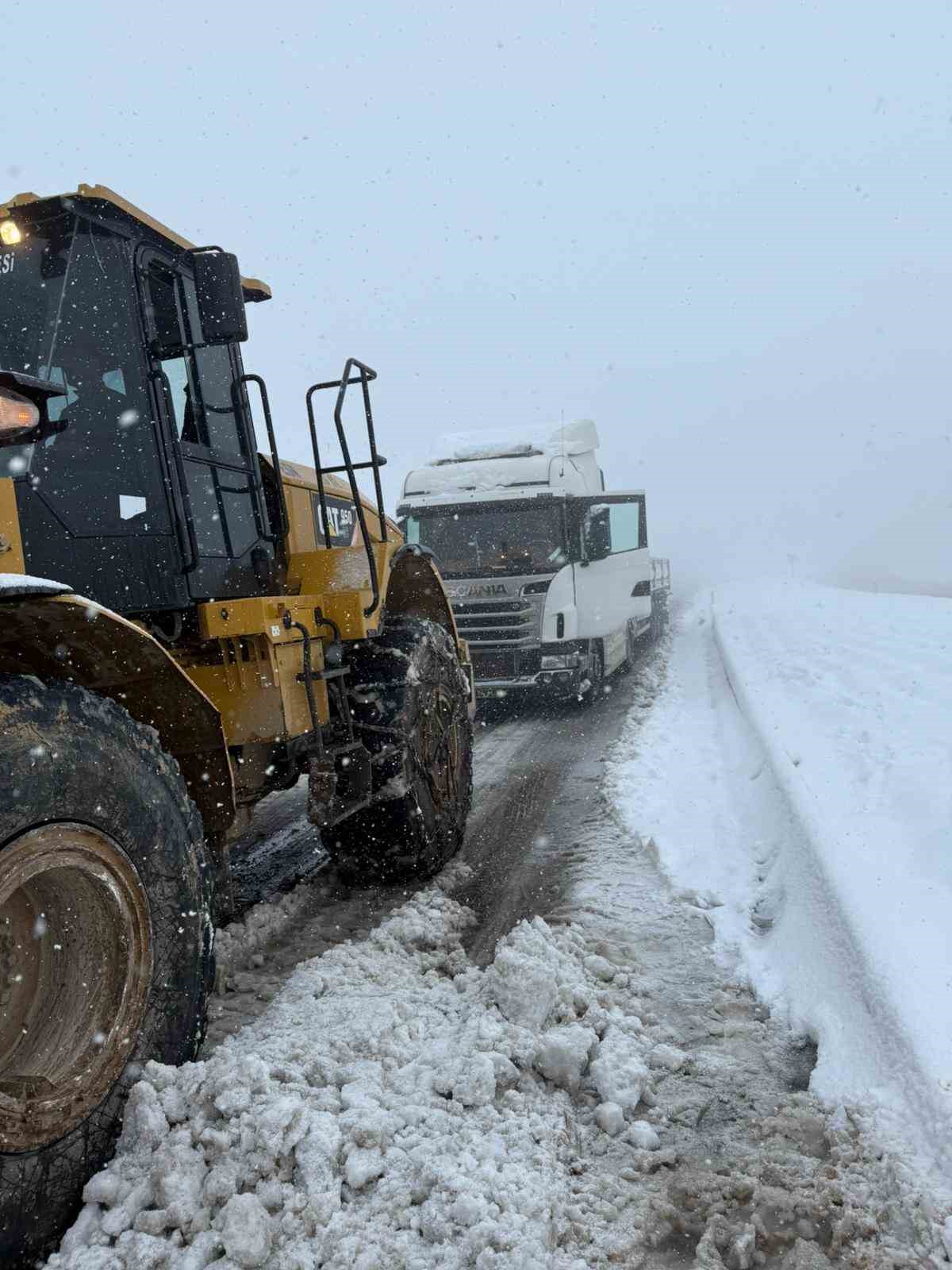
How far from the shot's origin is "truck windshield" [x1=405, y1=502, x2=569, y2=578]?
1044 centimetres

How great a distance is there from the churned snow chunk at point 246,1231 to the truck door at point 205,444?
6.83ft

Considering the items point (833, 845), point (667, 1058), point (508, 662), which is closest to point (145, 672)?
point (667, 1058)

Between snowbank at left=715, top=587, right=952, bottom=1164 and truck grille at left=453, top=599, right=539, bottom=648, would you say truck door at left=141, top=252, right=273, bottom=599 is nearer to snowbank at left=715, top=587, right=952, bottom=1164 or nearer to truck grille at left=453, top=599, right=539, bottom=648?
snowbank at left=715, top=587, right=952, bottom=1164

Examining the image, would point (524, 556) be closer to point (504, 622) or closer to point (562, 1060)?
point (504, 622)

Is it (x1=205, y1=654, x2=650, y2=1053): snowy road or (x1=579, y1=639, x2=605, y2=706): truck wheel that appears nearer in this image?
(x1=205, y1=654, x2=650, y2=1053): snowy road

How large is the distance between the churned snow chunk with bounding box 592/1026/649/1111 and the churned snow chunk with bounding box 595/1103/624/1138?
6cm

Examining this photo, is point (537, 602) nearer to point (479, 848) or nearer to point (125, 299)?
point (479, 848)

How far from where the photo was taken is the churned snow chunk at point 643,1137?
249 cm

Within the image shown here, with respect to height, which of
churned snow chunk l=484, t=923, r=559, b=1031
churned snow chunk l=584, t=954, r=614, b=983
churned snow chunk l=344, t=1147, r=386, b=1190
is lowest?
churned snow chunk l=584, t=954, r=614, b=983

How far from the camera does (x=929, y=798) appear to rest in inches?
187

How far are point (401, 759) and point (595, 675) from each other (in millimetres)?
6761

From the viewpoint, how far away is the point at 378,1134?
226cm

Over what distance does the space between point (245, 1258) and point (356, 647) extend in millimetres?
2900

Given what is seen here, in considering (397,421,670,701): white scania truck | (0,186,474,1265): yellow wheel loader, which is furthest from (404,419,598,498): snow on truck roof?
(0,186,474,1265): yellow wheel loader
